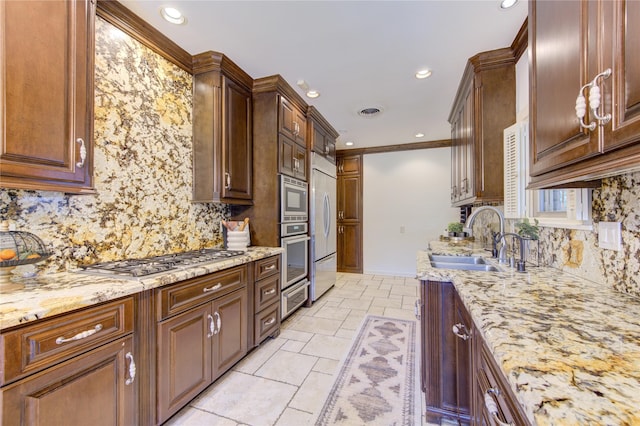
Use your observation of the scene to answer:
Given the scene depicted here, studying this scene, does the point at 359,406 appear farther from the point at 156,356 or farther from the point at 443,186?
the point at 443,186

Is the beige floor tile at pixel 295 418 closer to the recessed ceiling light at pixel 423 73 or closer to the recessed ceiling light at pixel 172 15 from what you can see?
the recessed ceiling light at pixel 172 15

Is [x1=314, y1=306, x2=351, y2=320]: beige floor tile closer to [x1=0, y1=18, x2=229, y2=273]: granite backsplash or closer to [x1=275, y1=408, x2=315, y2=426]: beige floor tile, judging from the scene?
[x1=275, y1=408, x2=315, y2=426]: beige floor tile

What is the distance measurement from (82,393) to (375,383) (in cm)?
169

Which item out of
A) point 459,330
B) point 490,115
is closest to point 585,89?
point 459,330

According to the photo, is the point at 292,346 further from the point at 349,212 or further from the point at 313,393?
the point at 349,212

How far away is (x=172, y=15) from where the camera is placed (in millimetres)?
1801

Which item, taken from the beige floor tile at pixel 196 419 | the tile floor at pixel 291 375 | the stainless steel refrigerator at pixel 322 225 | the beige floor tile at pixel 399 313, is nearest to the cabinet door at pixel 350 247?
the stainless steel refrigerator at pixel 322 225

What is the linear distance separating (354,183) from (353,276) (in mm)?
1867

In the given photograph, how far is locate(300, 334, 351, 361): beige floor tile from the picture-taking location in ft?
7.66

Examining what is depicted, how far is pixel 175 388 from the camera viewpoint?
1.53 m

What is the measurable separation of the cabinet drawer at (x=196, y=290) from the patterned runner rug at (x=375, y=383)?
101cm

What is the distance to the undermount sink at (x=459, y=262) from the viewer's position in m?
2.08

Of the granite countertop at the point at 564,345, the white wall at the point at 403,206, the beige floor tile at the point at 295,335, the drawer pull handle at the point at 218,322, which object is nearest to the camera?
the granite countertop at the point at 564,345

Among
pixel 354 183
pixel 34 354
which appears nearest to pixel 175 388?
pixel 34 354
